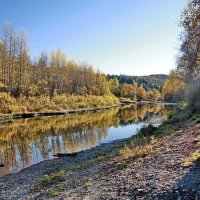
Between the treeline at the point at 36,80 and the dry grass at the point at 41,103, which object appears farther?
the treeline at the point at 36,80

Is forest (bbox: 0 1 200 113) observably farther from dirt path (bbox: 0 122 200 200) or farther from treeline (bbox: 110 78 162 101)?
treeline (bbox: 110 78 162 101)

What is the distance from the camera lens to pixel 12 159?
22078mm

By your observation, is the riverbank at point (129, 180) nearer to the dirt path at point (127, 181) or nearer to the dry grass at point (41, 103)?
the dirt path at point (127, 181)

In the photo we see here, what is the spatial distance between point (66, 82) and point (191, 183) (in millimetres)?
97699

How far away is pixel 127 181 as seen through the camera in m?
10.6

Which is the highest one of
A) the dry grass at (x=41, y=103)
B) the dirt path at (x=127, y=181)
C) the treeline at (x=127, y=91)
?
the treeline at (x=127, y=91)

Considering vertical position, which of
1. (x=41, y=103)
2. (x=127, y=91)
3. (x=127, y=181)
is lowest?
(x=127, y=181)

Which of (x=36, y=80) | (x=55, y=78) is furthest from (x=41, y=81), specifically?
(x=55, y=78)

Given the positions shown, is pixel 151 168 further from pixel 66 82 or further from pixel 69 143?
pixel 66 82

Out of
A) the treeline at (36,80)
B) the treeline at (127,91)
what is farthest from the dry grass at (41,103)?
the treeline at (127,91)

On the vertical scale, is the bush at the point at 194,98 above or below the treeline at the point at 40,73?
below

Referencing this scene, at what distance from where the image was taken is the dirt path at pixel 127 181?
355 inches

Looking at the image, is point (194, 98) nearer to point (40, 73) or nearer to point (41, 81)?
point (41, 81)

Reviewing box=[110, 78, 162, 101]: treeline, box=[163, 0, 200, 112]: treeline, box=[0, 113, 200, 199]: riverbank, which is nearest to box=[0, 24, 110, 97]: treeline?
box=[110, 78, 162, 101]: treeline
